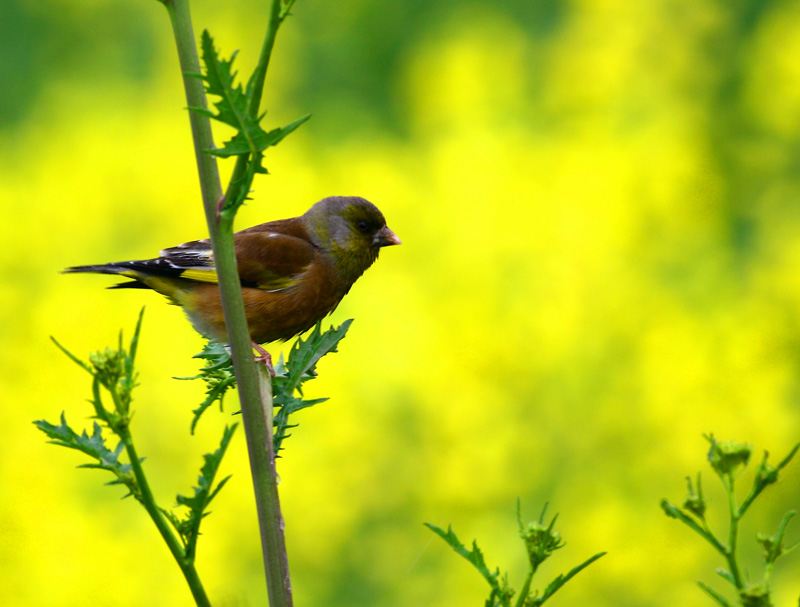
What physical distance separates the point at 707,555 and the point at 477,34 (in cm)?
371

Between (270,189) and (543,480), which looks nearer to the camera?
(543,480)

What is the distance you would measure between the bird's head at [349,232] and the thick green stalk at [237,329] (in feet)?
6.28

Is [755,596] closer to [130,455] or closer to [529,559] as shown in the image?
[529,559]

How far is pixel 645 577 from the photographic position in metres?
4.46

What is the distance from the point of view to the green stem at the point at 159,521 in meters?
0.94

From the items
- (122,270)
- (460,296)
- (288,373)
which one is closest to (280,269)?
(122,270)

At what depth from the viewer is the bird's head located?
297 cm

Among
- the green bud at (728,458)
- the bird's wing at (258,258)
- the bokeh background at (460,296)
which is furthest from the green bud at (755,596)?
the bokeh background at (460,296)

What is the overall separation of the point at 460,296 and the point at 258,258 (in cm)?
258

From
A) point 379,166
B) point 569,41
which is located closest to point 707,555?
point 379,166

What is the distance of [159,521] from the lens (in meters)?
0.95

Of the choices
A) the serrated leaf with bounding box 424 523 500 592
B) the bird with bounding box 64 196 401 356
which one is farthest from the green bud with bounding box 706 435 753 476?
the bird with bounding box 64 196 401 356

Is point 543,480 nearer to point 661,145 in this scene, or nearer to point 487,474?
point 487,474

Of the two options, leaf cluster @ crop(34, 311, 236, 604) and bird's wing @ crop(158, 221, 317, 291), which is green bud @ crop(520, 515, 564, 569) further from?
bird's wing @ crop(158, 221, 317, 291)
